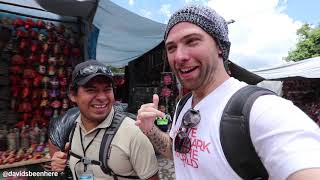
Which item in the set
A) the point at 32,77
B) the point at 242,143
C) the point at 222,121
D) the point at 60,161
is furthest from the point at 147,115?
the point at 32,77

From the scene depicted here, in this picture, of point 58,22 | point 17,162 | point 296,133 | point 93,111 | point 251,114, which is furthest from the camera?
point 58,22

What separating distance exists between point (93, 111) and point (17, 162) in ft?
9.19

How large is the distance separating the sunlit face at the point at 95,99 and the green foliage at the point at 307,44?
829 inches

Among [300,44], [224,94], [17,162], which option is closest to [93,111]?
[224,94]

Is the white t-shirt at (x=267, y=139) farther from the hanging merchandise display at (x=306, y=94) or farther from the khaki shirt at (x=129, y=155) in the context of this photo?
the hanging merchandise display at (x=306, y=94)

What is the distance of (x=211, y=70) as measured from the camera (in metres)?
1.40

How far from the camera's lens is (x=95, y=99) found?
229 cm

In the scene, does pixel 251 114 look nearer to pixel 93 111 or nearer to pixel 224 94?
pixel 224 94

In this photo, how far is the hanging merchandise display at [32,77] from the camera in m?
4.98

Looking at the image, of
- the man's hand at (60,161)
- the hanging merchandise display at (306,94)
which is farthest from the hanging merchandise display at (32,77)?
the hanging merchandise display at (306,94)

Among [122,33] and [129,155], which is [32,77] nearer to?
[122,33]

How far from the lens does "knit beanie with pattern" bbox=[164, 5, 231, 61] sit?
1394 mm

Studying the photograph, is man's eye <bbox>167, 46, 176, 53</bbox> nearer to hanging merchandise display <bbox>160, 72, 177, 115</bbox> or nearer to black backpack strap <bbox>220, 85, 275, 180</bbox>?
black backpack strap <bbox>220, 85, 275, 180</bbox>

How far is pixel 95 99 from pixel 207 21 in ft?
3.84
